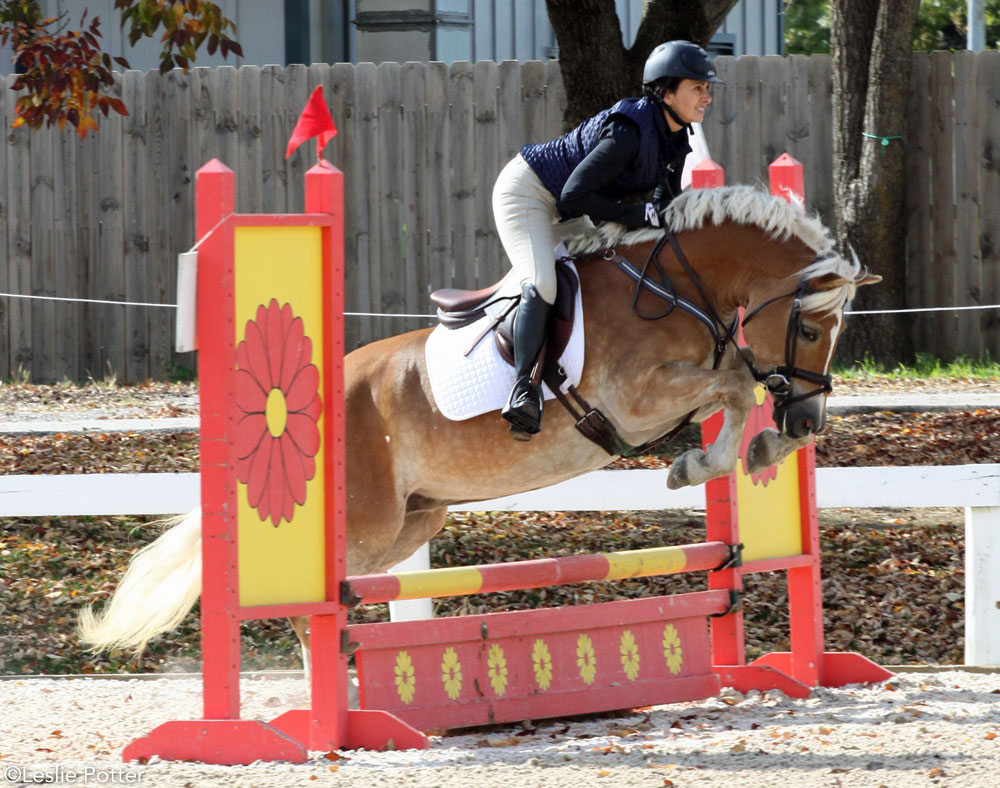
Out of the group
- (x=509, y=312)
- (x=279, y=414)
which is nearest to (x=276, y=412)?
(x=279, y=414)

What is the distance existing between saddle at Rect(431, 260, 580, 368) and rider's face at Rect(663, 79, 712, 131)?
64 centimetres

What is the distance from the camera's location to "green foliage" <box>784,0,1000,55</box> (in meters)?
20.8

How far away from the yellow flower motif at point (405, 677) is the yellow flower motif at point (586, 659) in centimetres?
62

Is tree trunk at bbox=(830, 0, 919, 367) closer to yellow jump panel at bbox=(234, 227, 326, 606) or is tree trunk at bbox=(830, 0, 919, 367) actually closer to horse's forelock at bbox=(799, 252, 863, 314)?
horse's forelock at bbox=(799, 252, 863, 314)

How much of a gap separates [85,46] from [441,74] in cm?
425

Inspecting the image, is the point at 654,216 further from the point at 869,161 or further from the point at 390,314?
the point at 390,314

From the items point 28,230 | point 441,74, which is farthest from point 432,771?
point 28,230

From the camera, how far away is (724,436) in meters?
4.43

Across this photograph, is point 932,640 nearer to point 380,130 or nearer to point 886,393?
point 886,393

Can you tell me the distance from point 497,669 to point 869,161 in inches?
234

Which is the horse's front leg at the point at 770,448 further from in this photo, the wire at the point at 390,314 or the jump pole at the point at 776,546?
the wire at the point at 390,314

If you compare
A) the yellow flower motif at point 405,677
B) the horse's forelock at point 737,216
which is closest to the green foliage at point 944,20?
the horse's forelock at point 737,216

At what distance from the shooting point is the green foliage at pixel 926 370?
9258 millimetres

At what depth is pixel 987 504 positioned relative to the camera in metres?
5.30
